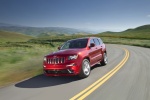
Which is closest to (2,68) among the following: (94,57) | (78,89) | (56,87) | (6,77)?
(6,77)

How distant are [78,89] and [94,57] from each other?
411 cm

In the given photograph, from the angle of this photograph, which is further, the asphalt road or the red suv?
the red suv

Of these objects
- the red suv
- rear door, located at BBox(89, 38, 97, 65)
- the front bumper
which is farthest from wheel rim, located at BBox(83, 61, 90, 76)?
rear door, located at BBox(89, 38, 97, 65)

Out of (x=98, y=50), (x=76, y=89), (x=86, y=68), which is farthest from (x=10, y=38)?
(x=76, y=89)

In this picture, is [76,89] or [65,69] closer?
[76,89]

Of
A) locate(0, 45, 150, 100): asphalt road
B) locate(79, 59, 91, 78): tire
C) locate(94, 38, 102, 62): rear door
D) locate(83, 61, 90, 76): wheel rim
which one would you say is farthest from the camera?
locate(94, 38, 102, 62): rear door

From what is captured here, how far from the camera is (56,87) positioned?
28.9 feet

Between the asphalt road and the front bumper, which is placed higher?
the front bumper

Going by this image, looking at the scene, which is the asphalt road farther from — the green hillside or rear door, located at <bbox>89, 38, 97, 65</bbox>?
the green hillside

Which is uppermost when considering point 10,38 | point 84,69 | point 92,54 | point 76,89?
point 92,54

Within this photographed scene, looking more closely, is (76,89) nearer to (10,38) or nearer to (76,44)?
(76,44)

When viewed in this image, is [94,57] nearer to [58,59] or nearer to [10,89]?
[58,59]

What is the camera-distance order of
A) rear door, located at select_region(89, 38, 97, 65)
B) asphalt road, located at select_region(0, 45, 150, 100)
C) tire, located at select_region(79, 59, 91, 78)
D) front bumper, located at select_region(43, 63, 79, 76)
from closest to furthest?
asphalt road, located at select_region(0, 45, 150, 100)
front bumper, located at select_region(43, 63, 79, 76)
tire, located at select_region(79, 59, 91, 78)
rear door, located at select_region(89, 38, 97, 65)

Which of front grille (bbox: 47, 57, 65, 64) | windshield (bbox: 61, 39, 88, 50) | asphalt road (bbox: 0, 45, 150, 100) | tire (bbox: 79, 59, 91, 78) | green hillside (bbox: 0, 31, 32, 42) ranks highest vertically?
windshield (bbox: 61, 39, 88, 50)
